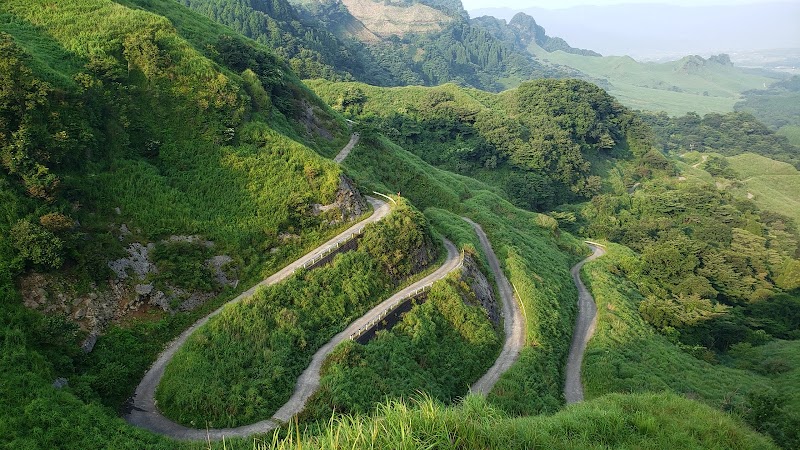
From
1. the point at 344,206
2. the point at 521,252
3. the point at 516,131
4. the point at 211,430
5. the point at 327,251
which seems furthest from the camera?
the point at 516,131

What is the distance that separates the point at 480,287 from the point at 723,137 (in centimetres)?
15169

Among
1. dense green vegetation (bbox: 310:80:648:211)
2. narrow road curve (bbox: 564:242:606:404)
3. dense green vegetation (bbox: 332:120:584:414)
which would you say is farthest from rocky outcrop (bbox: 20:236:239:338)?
dense green vegetation (bbox: 310:80:648:211)

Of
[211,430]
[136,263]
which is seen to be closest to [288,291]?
[136,263]

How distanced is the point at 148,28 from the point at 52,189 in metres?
16.1

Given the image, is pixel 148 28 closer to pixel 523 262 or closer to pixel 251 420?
pixel 251 420

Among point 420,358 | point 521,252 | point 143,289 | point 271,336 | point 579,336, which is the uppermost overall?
point 143,289

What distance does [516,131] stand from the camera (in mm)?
80750

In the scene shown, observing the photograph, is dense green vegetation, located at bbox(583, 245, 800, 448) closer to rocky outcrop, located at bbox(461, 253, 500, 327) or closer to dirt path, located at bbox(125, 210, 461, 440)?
rocky outcrop, located at bbox(461, 253, 500, 327)

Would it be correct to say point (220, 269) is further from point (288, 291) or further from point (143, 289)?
point (288, 291)

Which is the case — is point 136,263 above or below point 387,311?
above

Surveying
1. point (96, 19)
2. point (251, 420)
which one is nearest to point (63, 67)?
point (96, 19)

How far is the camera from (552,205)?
243 ft

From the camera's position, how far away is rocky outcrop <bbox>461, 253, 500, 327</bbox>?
103ft

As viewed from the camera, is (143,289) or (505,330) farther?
(505,330)
